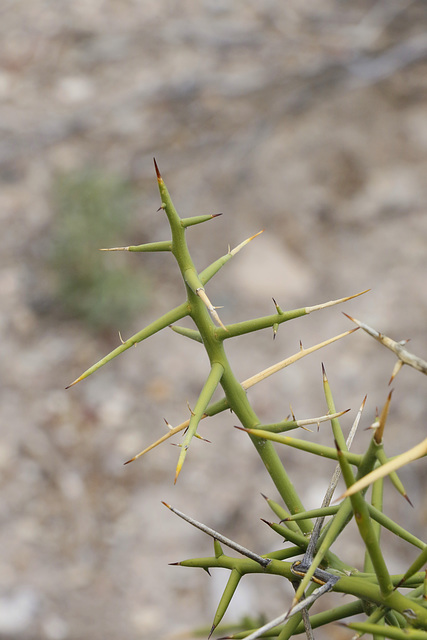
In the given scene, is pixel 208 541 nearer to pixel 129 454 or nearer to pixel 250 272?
pixel 129 454

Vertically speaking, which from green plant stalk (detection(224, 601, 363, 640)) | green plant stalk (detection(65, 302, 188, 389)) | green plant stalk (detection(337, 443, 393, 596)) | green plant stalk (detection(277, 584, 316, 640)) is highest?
green plant stalk (detection(65, 302, 188, 389))

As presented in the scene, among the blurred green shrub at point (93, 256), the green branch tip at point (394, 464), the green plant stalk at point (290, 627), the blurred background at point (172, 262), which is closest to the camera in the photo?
the green branch tip at point (394, 464)

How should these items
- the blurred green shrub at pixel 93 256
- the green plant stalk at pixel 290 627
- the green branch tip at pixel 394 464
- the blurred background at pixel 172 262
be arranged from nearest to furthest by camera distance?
1. the green branch tip at pixel 394 464
2. the green plant stalk at pixel 290 627
3. the blurred background at pixel 172 262
4. the blurred green shrub at pixel 93 256

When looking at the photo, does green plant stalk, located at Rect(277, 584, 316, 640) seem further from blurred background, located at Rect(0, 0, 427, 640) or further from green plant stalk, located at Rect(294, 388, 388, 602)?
blurred background, located at Rect(0, 0, 427, 640)

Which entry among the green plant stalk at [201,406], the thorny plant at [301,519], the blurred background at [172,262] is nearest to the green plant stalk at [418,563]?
the thorny plant at [301,519]

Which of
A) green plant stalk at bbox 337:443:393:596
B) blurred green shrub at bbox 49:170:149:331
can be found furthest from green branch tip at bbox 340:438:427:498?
blurred green shrub at bbox 49:170:149:331

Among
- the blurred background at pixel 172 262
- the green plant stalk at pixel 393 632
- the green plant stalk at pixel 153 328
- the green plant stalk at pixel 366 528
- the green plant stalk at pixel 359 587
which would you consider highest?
the green plant stalk at pixel 153 328

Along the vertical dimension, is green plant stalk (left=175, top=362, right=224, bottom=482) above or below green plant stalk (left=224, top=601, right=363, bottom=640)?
above

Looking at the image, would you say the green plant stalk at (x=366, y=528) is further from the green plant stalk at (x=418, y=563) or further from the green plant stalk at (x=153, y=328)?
the green plant stalk at (x=153, y=328)

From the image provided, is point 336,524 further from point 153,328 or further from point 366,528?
point 153,328
